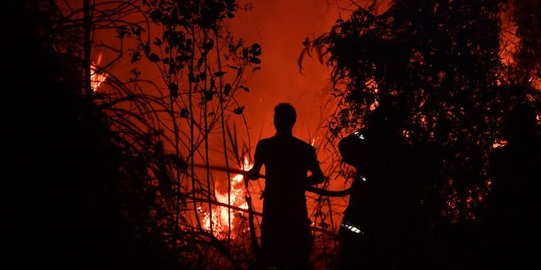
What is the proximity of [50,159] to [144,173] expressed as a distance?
37 cm

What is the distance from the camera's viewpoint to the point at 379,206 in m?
4.23

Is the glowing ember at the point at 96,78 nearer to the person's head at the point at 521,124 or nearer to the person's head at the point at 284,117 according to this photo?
the person's head at the point at 284,117

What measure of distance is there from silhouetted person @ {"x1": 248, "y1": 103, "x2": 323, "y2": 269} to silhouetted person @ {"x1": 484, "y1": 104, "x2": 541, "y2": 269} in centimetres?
146

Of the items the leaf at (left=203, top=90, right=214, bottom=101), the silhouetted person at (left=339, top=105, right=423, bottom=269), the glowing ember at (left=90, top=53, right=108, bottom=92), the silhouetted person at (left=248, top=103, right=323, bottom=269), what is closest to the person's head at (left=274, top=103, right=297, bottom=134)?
the silhouetted person at (left=248, top=103, right=323, bottom=269)

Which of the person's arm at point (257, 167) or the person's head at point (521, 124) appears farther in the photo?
the person's arm at point (257, 167)

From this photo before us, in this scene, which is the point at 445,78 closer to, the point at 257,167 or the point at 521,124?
the point at 521,124

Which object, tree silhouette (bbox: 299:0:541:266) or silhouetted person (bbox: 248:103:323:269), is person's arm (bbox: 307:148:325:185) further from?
tree silhouette (bbox: 299:0:541:266)

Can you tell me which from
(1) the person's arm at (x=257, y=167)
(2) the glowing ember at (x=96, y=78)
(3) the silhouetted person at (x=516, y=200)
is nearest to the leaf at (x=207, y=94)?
(1) the person's arm at (x=257, y=167)

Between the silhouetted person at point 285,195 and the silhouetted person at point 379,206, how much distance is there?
36 centimetres

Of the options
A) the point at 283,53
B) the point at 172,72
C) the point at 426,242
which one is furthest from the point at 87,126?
the point at 283,53

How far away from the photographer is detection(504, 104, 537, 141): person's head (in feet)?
12.1

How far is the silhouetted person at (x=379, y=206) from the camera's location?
4.22 meters

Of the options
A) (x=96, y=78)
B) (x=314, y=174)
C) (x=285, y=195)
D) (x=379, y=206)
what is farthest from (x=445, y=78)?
(x=96, y=78)

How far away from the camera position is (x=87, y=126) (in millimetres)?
1910
